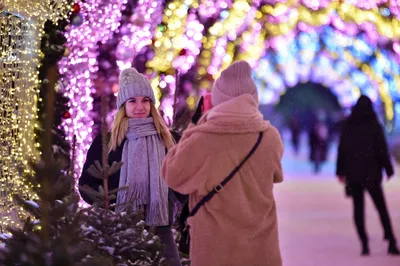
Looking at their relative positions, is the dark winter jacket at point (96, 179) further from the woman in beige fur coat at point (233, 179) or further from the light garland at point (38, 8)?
the light garland at point (38, 8)

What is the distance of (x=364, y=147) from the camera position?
8.54 metres

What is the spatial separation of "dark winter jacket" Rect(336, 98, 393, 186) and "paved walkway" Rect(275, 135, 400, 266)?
19cm

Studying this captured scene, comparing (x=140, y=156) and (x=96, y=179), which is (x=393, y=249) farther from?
(x=96, y=179)

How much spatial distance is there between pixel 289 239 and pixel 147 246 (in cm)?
409

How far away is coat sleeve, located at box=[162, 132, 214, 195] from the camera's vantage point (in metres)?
4.44

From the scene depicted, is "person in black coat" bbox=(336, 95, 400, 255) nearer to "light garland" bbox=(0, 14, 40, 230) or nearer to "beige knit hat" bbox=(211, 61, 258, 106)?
"light garland" bbox=(0, 14, 40, 230)

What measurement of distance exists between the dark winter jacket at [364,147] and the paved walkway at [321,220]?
19 cm

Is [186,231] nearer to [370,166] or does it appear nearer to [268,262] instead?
[268,262]

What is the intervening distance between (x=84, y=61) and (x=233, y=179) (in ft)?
22.8

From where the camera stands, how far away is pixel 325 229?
8.91 m

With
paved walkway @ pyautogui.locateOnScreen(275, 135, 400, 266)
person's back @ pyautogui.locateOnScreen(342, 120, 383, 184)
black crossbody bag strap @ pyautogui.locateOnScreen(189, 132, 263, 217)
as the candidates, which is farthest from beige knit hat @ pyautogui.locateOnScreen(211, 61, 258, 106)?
paved walkway @ pyautogui.locateOnScreen(275, 135, 400, 266)

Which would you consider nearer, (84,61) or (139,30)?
(139,30)

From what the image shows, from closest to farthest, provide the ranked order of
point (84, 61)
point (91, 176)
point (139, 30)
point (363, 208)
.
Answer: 1. point (91, 176)
2. point (363, 208)
3. point (139, 30)
4. point (84, 61)

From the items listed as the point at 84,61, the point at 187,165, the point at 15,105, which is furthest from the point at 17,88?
the point at 187,165
